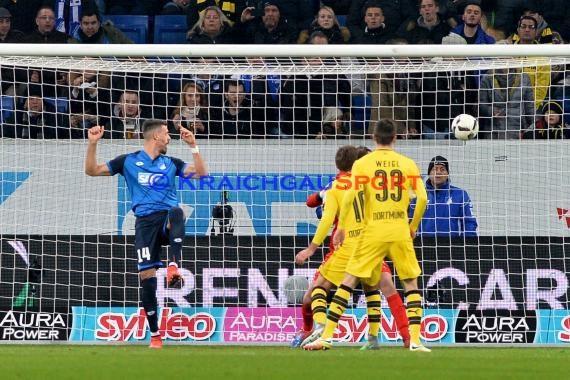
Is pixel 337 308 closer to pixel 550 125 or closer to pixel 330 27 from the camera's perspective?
pixel 550 125

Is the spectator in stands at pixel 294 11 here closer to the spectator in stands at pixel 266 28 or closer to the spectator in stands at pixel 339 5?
the spectator in stands at pixel 266 28

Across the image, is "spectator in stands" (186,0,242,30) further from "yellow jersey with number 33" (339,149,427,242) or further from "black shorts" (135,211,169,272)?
"yellow jersey with number 33" (339,149,427,242)

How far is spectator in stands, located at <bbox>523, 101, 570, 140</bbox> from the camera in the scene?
1733 centimetres

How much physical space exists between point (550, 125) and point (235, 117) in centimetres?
395

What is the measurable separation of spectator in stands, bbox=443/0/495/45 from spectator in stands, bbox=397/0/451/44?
183 millimetres

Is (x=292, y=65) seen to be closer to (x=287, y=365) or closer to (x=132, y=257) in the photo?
(x=132, y=257)

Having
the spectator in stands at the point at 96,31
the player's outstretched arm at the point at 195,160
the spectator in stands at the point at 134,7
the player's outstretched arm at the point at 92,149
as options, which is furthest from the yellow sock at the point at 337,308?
the spectator in stands at the point at 134,7

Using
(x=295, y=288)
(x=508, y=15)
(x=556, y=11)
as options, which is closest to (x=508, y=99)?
(x=295, y=288)

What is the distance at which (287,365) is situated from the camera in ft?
35.7

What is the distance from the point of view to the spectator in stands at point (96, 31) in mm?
20578

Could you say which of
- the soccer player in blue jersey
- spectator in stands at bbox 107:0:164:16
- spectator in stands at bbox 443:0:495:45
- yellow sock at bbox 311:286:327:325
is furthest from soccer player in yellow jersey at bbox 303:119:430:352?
spectator in stands at bbox 107:0:164:16

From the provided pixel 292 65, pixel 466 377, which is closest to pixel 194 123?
pixel 292 65

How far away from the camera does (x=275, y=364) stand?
11.0 m

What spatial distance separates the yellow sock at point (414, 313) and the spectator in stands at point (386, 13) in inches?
301
